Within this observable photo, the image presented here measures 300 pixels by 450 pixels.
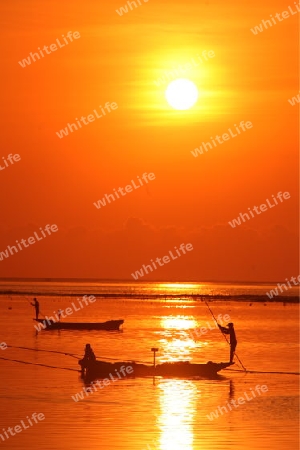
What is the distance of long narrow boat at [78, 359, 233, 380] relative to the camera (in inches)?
1628

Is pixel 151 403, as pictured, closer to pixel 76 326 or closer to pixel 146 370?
pixel 146 370

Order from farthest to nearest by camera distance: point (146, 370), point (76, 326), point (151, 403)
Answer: point (76, 326) < point (146, 370) < point (151, 403)

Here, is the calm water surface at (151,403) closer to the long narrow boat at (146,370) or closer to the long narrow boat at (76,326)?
the long narrow boat at (146,370)

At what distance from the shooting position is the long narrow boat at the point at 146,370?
41.3 meters

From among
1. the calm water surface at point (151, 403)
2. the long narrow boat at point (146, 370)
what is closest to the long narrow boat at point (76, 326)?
the calm water surface at point (151, 403)

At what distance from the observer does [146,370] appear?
137 ft

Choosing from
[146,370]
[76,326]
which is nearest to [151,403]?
[146,370]

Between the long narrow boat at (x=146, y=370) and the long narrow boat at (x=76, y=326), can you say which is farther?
the long narrow boat at (x=76, y=326)

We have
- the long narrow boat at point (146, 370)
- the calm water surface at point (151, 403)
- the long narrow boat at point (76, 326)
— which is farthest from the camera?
the long narrow boat at point (76, 326)

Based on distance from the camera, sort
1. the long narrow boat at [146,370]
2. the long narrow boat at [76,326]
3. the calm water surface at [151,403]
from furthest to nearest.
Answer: the long narrow boat at [76,326], the long narrow boat at [146,370], the calm water surface at [151,403]

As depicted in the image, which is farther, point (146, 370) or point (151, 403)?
point (146, 370)

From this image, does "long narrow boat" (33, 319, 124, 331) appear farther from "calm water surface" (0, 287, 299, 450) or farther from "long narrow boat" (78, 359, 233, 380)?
"long narrow boat" (78, 359, 233, 380)

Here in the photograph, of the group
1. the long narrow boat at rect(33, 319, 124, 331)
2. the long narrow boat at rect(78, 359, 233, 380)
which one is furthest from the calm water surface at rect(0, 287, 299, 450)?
the long narrow boat at rect(33, 319, 124, 331)

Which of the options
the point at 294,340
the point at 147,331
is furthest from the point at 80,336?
the point at 294,340
